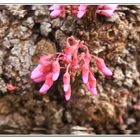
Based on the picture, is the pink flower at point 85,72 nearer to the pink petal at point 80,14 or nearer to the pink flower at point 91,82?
the pink flower at point 91,82

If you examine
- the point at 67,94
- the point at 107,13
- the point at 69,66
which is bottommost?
the point at 67,94

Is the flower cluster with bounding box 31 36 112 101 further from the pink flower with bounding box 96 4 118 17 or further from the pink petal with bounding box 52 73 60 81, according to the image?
the pink flower with bounding box 96 4 118 17

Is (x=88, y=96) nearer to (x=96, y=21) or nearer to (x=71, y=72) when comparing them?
(x=71, y=72)

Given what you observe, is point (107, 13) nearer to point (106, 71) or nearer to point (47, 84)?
point (106, 71)

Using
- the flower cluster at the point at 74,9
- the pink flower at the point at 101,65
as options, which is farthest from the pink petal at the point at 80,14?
the pink flower at the point at 101,65

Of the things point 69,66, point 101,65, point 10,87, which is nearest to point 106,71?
point 101,65

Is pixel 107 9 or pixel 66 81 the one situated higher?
pixel 107 9

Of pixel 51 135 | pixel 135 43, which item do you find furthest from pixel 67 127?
pixel 135 43
